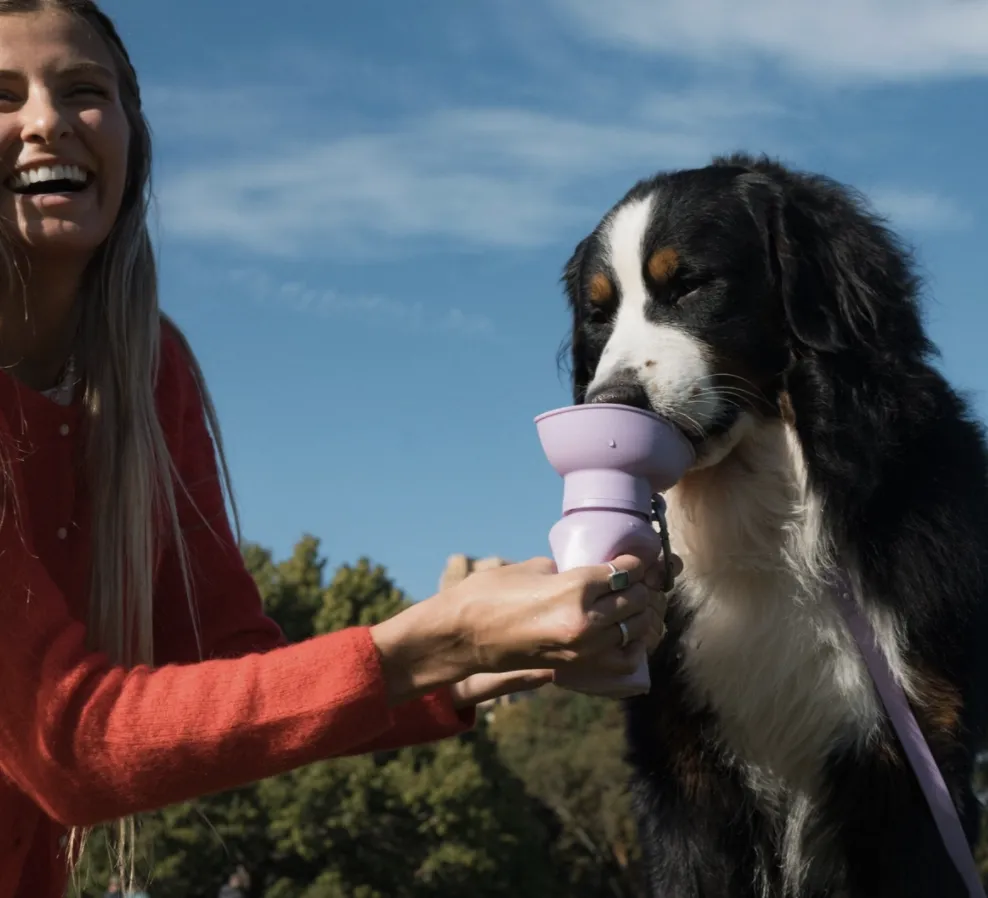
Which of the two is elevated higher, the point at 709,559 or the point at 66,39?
the point at 66,39

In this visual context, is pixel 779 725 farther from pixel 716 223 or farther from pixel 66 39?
pixel 66 39

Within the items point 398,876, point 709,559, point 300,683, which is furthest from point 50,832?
point 398,876

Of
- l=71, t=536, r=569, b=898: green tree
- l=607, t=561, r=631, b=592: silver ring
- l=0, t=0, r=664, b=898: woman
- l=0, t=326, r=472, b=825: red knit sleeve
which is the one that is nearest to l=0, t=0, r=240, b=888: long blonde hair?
l=0, t=0, r=664, b=898: woman

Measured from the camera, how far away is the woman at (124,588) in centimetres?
238

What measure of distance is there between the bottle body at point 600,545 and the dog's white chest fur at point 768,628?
54.7 inches

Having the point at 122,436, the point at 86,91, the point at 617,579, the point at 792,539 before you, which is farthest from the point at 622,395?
the point at 86,91

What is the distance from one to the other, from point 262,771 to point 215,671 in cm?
20

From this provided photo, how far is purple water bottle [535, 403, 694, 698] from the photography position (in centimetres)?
237

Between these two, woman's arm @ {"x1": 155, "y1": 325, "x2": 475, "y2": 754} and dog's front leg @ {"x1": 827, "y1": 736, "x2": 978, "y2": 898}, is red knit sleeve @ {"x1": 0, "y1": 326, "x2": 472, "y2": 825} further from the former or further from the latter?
dog's front leg @ {"x1": 827, "y1": 736, "x2": 978, "y2": 898}

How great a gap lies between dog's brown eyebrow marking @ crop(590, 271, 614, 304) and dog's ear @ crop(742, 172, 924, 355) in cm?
46

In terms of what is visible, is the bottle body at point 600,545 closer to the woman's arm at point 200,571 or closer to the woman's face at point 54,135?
the woman's arm at point 200,571

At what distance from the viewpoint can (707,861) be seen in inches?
146

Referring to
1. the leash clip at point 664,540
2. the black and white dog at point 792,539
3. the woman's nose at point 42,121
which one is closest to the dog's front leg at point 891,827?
the black and white dog at point 792,539

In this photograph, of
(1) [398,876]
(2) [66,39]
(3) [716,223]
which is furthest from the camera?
(1) [398,876]
